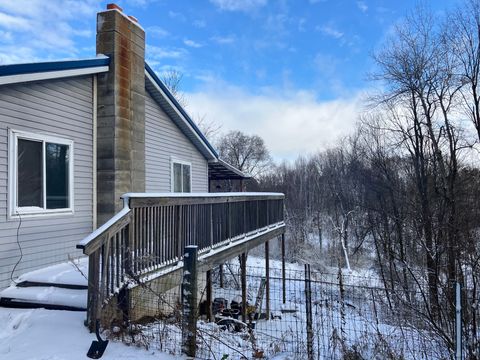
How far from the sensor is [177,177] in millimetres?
11344

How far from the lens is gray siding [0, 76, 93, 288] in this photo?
5.50 m

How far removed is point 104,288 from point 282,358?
224cm

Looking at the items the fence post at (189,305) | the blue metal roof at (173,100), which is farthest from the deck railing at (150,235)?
the blue metal roof at (173,100)

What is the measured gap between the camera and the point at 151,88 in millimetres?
9562

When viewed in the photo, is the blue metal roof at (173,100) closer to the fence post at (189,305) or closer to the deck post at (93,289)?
the deck post at (93,289)

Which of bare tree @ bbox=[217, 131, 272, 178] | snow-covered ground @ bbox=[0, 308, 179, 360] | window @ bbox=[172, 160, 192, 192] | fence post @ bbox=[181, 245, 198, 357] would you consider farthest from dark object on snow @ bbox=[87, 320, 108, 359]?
bare tree @ bbox=[217, 131, 272, 178]

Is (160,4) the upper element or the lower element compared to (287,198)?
upper

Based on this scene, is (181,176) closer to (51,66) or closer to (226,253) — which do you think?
(226,253)

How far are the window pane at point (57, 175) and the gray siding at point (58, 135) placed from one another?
21 cm

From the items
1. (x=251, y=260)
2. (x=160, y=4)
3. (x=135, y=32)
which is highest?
(x=160, y=4)

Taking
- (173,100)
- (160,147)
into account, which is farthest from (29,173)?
(173,100)

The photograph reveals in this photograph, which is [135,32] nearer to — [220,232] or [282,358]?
[220,232]

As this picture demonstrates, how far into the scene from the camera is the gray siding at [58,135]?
5504mm

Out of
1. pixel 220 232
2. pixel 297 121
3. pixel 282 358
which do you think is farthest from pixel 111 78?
pixel 297 121
